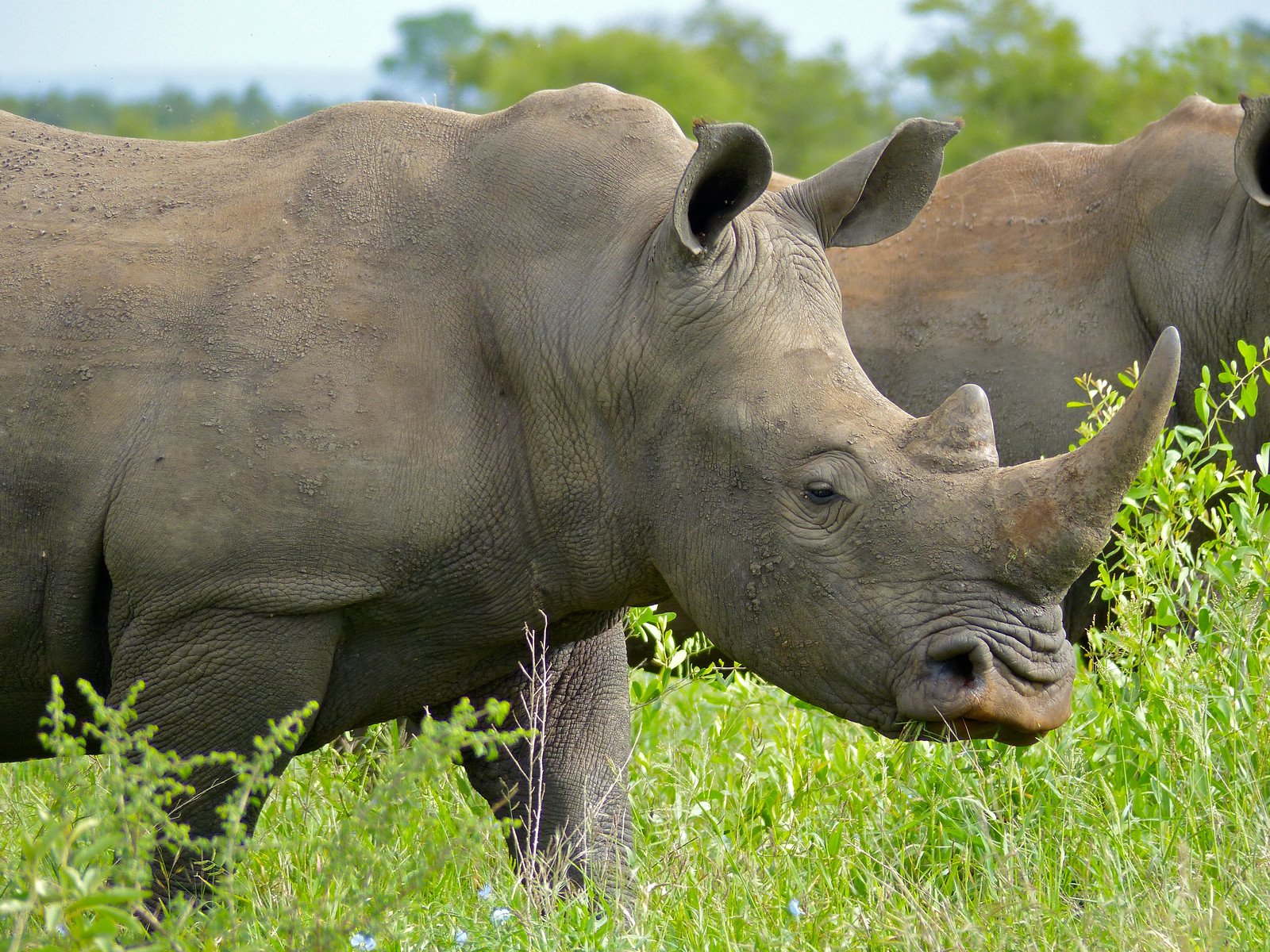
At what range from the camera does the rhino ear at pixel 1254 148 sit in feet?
18.3

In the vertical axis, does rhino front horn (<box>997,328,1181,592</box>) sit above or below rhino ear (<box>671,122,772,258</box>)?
below

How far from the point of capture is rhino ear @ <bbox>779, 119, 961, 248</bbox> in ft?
14.0

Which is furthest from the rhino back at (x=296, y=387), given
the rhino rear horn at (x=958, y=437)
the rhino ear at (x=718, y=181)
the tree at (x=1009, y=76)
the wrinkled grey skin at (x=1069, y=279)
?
the tree at (x=1009, y=76)

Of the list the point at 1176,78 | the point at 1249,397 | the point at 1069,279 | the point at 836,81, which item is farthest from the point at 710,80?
the point at 1249,397

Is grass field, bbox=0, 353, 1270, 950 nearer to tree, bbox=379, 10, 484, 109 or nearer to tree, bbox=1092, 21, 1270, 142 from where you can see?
tree, bbox=1092, 21, 1270, 142

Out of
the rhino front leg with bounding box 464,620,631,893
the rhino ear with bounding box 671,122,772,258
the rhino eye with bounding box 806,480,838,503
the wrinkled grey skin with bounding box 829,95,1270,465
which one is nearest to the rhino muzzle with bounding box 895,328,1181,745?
the rhino eye with bounding box 806,480,838,503

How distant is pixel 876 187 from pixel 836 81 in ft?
183

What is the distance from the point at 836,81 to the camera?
5828cm

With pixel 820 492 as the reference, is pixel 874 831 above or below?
below

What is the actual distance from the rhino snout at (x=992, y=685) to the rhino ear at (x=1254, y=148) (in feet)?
8.91

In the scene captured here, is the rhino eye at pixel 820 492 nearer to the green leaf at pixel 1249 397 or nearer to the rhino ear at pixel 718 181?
the rhino ear at pixel 718 181

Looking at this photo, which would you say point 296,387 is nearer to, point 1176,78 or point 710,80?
point 1176,78

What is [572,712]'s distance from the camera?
15.8 ft

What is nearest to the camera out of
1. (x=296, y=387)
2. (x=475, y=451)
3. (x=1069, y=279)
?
(x=296, y=387)
